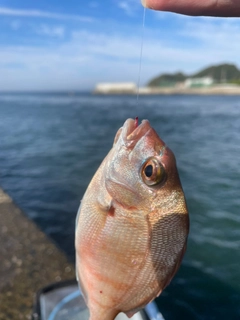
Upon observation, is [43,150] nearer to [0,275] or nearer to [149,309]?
[0,275]

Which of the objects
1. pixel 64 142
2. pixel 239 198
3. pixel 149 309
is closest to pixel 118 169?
pixel 149 309

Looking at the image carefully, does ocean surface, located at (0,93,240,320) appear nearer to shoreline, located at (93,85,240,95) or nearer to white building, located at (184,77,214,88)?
shoreline, located at (93,85,240,95)

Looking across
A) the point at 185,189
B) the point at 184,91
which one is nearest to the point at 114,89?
the point at 184,91

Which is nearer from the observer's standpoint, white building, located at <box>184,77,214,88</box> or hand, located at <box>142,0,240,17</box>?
hand, located at <box>142,0,240,17</box>

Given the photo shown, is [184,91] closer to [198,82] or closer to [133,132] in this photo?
[198,82]

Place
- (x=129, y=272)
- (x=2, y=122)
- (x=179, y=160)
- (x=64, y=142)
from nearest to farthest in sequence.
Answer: (x=129, y=272) < (x=179, y=160) < (x=64, y=142) < (x=2, y=122)

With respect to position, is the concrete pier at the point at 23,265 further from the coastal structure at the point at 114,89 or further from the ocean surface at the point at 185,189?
the coastal structure at the point at 114,89

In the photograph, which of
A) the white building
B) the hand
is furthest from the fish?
the white building
